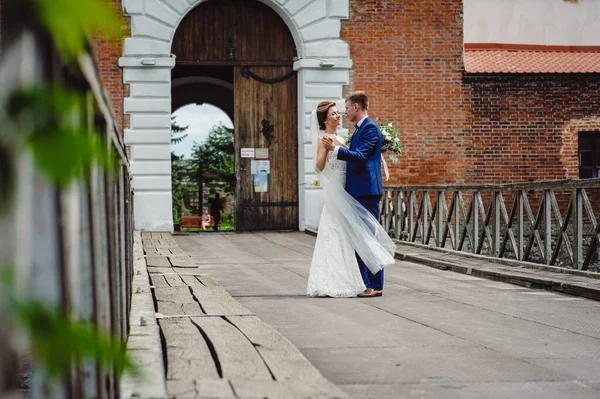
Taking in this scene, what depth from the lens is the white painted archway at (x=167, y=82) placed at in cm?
1659

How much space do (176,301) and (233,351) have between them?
7.48 feet

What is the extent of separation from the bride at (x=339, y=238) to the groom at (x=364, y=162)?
7 centimetres

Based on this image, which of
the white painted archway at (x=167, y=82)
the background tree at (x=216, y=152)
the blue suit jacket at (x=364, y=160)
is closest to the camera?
the blue suit jacket at (x=364, y=160)

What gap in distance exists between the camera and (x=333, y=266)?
7691mm

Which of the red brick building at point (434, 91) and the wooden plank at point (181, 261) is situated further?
the red brick building at point (434, 91)

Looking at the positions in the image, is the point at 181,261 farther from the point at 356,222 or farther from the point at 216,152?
the point at 216,152

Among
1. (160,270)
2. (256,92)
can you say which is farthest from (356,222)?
(256,92)

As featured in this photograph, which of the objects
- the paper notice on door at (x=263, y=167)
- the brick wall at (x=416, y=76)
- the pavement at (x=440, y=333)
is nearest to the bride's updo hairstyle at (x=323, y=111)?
the pavement at (x=440, y=333)

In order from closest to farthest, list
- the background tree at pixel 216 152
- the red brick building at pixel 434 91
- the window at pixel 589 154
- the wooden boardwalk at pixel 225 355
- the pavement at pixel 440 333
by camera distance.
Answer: the wooden boardwalk at pixel 225 355, the pavement at pixel 440 333, the red brick building at pixel 434 91, the window at pixel 589 154, the background tree at pixel 216 152

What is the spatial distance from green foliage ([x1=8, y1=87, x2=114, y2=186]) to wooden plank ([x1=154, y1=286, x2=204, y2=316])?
15.4ft

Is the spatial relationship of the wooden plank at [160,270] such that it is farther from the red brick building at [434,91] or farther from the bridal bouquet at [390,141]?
the red brick building at [434,91]

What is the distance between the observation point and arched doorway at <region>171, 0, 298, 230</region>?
1694 cm

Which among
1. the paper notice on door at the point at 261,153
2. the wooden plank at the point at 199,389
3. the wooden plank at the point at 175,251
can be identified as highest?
the paper notice on door at the point at 261,153

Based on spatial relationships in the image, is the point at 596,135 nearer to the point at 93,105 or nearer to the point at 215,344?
the point at 215,344
